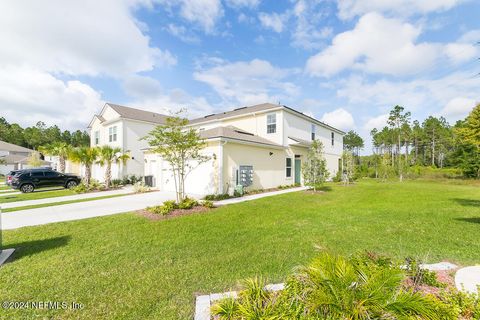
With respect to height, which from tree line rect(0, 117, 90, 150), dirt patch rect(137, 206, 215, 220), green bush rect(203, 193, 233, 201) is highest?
tree line rect(0, 117, 90, 150)

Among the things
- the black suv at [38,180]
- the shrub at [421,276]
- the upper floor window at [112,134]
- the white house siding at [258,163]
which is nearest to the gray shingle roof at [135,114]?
the upper floor window at [112,134]

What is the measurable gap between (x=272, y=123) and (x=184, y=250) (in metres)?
14.0

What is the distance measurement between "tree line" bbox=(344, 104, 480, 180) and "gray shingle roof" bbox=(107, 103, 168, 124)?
2645cm

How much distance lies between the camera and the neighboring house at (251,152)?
12.7 metres

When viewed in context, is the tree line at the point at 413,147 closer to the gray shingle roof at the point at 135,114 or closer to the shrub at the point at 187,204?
the shrub at the point at 187,204

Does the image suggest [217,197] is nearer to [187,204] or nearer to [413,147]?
[187,204]

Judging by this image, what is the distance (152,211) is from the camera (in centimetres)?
848

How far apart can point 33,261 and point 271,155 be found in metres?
13.6

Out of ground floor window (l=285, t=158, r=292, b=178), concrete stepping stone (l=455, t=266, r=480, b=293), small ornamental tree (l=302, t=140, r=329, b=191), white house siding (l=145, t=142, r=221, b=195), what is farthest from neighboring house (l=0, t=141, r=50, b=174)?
concrete stepping stone (l=455, t=266, r=480, b=293)

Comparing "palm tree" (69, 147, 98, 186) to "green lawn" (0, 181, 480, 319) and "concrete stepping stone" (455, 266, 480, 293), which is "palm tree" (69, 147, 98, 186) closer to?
"green lawn" (0, 181, 480, 319)

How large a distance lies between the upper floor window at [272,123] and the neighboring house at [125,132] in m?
12.3

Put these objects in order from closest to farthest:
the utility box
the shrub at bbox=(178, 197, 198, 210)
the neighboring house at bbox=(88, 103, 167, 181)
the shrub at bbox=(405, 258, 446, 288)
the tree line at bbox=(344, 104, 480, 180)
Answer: the shrub at bbox=(405, 258, 446, 288) < the shrub at bbox=(178, 197, 198, 210) < the utility box < the neighboring house at bbox=(88, 103, 167, 181) < the tree line at bbox=(344, 104, 480, 180)

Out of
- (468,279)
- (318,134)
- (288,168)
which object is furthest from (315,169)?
(468,279)

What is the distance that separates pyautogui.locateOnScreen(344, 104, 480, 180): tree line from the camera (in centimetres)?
2688
